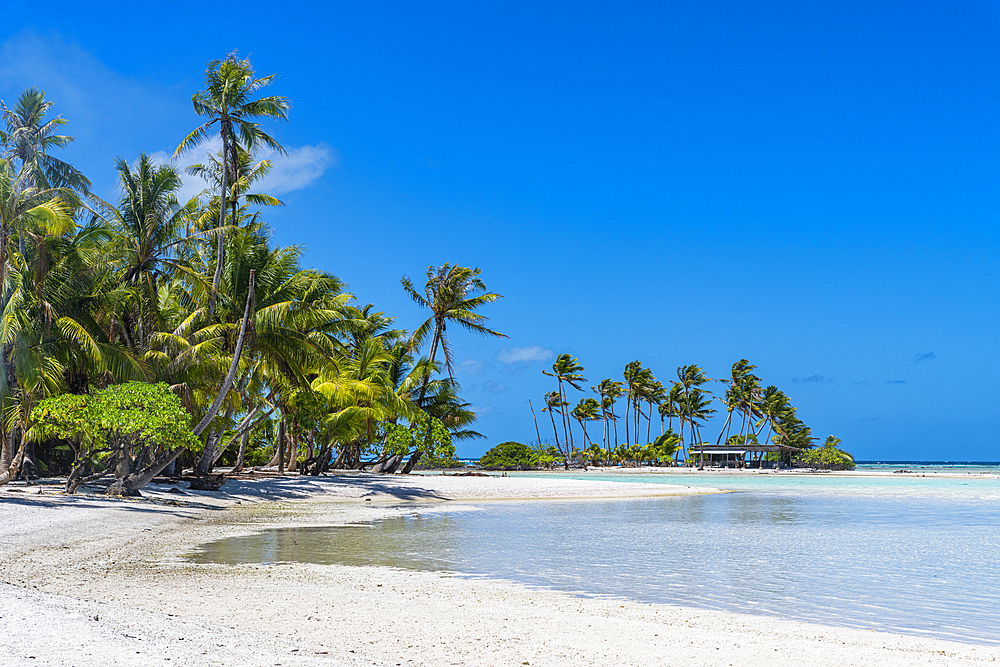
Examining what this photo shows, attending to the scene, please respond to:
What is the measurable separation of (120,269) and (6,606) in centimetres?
1747

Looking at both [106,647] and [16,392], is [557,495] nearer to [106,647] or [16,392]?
[16,392]

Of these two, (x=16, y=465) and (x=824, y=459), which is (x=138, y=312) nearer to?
(x=16, y=465)

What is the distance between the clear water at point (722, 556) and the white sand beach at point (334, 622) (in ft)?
2.74

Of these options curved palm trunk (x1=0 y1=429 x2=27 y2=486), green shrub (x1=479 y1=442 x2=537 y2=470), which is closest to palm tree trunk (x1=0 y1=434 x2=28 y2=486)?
curved palm trunk (x1=0 y1=429 x2=27 y2=486)

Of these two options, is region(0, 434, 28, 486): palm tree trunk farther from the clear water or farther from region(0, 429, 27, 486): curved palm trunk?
the clear water

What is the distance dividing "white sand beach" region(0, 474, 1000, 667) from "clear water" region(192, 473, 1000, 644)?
84 centimetres

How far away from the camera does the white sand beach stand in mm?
5098

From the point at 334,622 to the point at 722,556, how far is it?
7837mm

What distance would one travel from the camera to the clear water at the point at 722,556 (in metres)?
8.38

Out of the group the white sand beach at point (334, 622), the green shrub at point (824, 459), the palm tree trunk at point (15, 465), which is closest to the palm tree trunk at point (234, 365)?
the palm tree trunk at point (15, 465)

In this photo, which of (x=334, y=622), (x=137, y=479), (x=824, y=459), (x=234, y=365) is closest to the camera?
(x=334, y=622)

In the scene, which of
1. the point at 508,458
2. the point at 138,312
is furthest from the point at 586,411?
the point at 138,312

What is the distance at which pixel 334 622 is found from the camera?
6.62 meters

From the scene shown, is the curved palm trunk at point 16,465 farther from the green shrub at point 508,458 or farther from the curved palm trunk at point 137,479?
the green shrub at point 508,458
